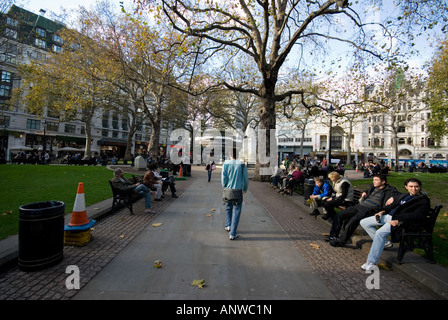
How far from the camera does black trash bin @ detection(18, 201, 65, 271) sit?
295 centimetres

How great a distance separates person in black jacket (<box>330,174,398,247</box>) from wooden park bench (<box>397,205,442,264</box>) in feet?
2.07

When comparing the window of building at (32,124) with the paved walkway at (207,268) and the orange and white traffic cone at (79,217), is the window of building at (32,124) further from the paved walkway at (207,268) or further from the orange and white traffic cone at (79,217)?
the orange and white traffic cone at (79,217)

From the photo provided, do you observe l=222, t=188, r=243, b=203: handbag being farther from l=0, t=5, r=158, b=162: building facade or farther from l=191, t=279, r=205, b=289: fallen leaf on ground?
l=0, t=5, r=158, b=162: building facade

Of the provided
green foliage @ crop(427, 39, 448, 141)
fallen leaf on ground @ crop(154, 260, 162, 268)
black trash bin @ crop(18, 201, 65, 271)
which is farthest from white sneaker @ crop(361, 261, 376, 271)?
green foliage @ crop(427, 39, 448, 141)

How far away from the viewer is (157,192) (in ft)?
24.8

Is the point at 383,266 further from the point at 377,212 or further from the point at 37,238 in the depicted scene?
the point at 37,238

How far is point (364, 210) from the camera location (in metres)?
3.99

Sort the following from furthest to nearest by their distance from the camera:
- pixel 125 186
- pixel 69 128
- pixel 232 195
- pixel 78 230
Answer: pixel 69 128, pixel 125 186, pixel 232 195, pixel 78 230

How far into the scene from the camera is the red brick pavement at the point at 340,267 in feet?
8.76

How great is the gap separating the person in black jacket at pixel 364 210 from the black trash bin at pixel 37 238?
15.3 ft

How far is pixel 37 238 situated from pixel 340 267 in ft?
14.4

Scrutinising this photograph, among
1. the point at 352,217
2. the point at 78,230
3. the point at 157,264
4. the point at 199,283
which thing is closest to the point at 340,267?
the point at 352,217

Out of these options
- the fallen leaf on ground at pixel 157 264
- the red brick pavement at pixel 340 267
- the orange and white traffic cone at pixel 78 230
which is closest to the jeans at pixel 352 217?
the red brick pavement at pixel 340 267
